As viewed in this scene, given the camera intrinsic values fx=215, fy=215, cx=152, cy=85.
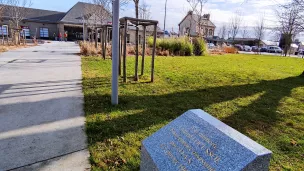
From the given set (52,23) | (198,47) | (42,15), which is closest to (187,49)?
(198,47)

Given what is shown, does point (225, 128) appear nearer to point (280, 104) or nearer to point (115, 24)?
point (115, 24)

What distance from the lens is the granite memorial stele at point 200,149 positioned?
5.16 ft

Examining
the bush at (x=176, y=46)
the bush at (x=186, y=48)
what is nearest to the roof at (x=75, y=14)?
the bush at (x=176, y=46)

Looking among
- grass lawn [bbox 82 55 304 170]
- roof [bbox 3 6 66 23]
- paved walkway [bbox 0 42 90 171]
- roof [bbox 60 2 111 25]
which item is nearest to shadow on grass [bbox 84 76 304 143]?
grass lawn [bbox 82 55 304 170]

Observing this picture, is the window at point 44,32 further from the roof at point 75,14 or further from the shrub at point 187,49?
the shrub at point 187,49

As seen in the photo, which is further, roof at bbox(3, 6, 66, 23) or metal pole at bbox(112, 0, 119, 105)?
roof at bbox(3, 6, 66, 23)

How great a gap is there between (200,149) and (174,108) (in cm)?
277

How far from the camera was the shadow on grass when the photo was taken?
3.56 meters

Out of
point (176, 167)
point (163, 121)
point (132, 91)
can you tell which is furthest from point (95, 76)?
point (176, 167)

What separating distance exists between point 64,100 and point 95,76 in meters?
2.67

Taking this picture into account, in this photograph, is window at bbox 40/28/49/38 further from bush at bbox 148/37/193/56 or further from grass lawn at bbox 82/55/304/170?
grass lawn at bbox 82/55/304/170

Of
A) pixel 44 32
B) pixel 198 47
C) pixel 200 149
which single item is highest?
pixel 44 32

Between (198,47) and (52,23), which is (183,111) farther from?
(52,23)

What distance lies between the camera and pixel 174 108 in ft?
15.1
